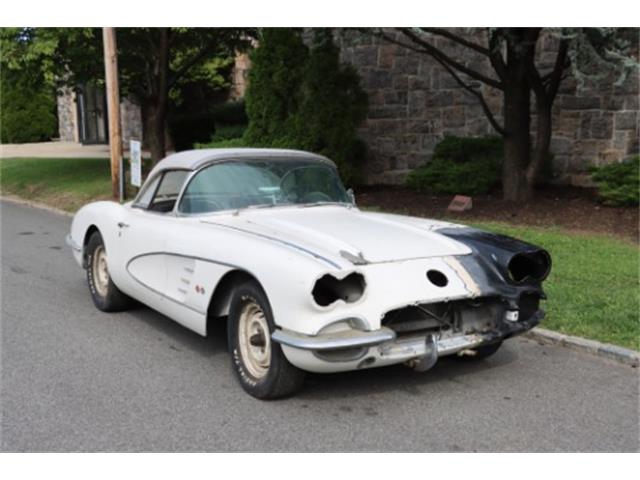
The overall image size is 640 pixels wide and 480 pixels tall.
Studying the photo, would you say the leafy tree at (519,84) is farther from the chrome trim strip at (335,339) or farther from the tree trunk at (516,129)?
the chrome trim strip at (335,339)

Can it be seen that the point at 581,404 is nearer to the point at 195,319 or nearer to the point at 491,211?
the point at 195,319

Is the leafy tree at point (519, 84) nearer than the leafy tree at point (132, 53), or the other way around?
the leafy tree at point (519, 84)

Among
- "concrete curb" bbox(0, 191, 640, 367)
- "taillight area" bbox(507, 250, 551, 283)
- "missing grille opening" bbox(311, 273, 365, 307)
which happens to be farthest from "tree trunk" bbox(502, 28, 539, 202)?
"missing grille opening" bbox(311, 273, 365, 307)

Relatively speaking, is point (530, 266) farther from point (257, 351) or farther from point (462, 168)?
point (462, 168)

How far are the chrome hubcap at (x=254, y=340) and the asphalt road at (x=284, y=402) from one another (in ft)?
0.69

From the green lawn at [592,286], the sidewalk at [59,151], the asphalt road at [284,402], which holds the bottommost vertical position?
the asphalt road at [284,402]

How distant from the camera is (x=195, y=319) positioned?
14.9ft

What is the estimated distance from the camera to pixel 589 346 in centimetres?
502

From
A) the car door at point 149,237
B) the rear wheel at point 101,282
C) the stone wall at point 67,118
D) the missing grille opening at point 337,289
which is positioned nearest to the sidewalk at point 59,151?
the stone wall at point 67,118

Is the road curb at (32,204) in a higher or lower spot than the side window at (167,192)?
lower

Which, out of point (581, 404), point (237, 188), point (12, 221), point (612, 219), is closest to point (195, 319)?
point (237, 188)

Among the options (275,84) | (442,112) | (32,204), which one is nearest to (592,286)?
(442,112)

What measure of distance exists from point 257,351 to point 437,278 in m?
1.21

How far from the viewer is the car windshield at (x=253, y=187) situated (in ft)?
16.9
